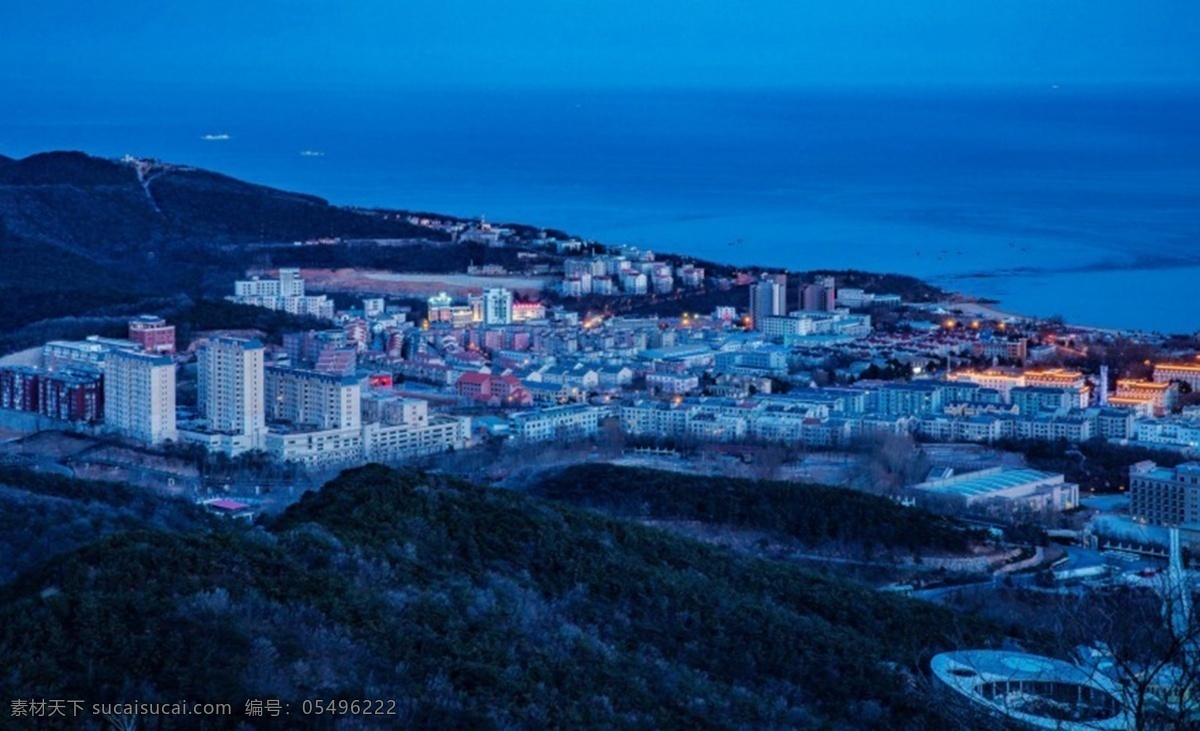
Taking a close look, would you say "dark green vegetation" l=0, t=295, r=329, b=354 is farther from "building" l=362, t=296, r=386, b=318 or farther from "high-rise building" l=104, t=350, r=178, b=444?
"high-rise building" l=104, t=350, r=178, b=444

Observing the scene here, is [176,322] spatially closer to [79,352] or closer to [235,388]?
[79,352]

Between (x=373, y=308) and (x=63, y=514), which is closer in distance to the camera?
(x=63, y=514)

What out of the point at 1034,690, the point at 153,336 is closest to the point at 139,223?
the point at 153,336

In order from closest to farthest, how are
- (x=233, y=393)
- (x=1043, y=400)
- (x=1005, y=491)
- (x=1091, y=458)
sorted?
(x=1005, y=491)
(x=1091, y=458)
(x=233, y=393)
(x=1043, y=400)

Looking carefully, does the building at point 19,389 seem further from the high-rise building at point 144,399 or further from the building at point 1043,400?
the building at point 1043,400

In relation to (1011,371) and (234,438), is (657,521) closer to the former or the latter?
(234,438)

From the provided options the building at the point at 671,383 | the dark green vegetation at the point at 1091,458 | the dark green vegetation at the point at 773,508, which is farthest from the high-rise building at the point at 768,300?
the dark green vegetation at the point at 773,508

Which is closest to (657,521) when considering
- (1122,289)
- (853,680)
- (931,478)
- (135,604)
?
(931,478)

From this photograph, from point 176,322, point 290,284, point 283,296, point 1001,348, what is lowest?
point 1001,348
